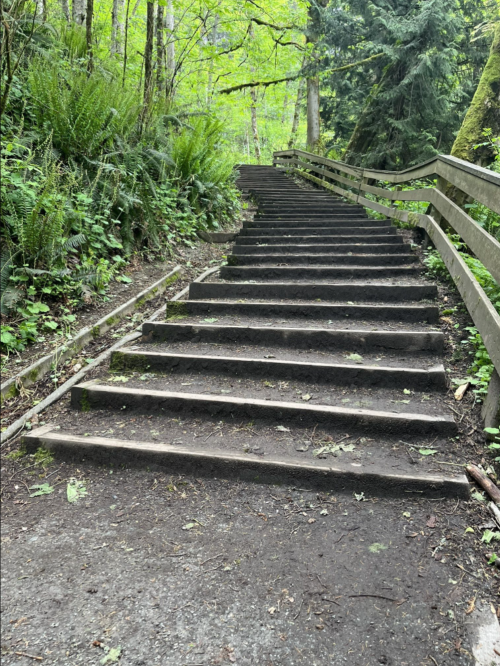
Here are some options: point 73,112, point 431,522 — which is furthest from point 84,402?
point 73,112

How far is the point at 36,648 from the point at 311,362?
2.39 meters

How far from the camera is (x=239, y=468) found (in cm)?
245

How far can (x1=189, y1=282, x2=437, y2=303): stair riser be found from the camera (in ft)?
14.2

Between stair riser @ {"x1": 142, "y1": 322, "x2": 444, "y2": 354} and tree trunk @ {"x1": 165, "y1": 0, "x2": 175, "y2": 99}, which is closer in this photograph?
stair riser @ {"x1": 142, "y1": 322, "x2": 444, "y2": 354}

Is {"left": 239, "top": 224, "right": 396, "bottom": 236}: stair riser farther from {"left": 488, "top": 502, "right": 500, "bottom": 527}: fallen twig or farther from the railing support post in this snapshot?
{"left": 488, "top": 502, "right": 500, "bottom": 527}: fallen twig

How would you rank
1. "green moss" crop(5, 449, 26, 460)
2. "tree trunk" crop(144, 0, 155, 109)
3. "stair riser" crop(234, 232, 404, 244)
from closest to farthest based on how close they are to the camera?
"green moss" crop(5, 449, 26, 460)
"stair riser" crop(234, 232, 404, 244)
"tree trunk" crop(144, 0, 155, 109)

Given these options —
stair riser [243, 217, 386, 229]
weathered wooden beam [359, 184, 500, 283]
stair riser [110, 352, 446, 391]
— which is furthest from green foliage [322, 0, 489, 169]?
stair riser [110, 352, 446, 391]

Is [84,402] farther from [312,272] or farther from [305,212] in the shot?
[305,212]

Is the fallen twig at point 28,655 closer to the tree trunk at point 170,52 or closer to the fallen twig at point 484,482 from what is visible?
the fallen twig at point 484,482

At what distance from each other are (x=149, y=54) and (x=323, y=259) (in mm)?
4762

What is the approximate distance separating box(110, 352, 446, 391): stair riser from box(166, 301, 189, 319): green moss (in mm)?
954

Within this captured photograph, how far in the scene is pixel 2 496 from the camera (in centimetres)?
238

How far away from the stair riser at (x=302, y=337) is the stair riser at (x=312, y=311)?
481mm

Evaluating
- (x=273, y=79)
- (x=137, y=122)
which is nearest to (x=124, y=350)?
(x=137, y=122)
